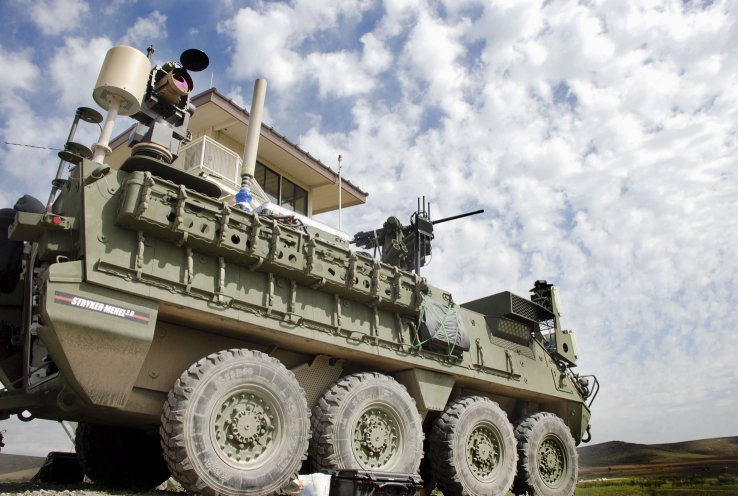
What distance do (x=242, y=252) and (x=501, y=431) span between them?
5.28 m

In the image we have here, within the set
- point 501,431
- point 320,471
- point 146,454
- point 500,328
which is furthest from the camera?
point 500,328

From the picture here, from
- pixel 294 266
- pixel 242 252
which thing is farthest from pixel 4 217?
pixel 294 266

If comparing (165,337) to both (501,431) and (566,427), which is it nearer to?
(501,431)

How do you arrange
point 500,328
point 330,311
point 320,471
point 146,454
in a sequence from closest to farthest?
point 320,471 → point 330,311 → point 146,454 → point 500,328

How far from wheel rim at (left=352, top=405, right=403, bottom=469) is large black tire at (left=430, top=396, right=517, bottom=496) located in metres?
1.16

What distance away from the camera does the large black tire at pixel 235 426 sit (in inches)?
229

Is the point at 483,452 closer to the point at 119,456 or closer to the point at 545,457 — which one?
the point at 545,457

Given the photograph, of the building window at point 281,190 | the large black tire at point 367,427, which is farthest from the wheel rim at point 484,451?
the building window at point 281,190

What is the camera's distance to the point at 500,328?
424 inches

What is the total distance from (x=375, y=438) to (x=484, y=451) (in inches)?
92.7

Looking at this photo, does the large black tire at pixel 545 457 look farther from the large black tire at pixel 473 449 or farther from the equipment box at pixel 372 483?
the equipment box at pixel 372 483

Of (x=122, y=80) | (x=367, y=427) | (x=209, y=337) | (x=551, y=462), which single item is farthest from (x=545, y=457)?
(x=122, y=80)

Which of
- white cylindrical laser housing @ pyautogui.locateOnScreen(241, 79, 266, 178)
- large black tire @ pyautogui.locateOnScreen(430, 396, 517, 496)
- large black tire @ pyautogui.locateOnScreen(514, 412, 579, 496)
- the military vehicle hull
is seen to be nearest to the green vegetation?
large black tire @ pyautogui.locateOnScreen(514, 412, 579, 496)

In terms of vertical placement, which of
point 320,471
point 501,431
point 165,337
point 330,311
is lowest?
point 320,471
